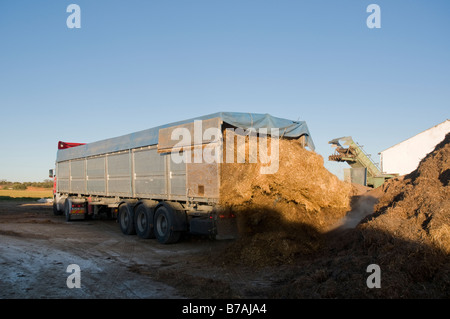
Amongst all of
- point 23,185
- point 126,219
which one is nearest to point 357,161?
point 126,219

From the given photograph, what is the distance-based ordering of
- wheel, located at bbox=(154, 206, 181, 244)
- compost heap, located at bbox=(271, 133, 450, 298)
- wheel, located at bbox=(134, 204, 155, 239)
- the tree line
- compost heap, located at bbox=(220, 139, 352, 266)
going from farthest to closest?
the tree line → wheel, located at bbox=(134, 204, 155, 239) → wheel, located at bbox=(154, 206, 181, 244) → compost heap, located at bbox=(220, 139, 352, 266) → compost heap, located at bbox=(271, 133, 450, 298)

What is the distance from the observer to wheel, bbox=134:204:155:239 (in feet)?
39.3

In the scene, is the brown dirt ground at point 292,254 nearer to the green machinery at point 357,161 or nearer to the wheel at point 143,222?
the wheel at point 143,222

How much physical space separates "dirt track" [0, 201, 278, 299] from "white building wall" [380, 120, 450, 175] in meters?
14.6

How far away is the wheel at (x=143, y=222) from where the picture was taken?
11977mm

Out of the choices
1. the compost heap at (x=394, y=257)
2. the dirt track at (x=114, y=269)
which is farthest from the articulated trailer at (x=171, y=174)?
the compost heap at (x=394, y=257)

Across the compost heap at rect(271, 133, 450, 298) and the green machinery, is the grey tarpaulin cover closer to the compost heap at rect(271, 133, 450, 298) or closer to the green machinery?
the compost heap at rect(271, 133, 450, 298)

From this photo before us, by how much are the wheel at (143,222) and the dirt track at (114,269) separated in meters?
0.24

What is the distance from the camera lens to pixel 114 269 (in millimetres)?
8047

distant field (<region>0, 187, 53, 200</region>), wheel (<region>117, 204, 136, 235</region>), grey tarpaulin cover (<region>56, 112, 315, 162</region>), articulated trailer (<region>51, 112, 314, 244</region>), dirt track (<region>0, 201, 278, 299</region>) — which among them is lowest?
distant field (<region>0, 187, 53, 200</region>)

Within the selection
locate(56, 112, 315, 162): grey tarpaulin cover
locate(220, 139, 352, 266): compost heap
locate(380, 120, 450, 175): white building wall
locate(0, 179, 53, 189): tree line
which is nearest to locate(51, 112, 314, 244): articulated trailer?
locate(56, 112, 315, 162): grey tarpaulin cover

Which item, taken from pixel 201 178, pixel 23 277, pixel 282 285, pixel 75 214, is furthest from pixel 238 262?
pixel 75 214

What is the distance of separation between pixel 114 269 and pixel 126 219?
5666mm

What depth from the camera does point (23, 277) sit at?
7.26m
